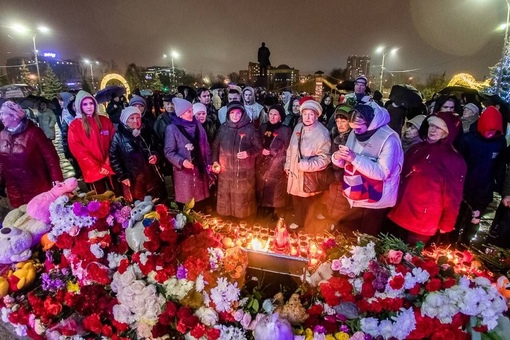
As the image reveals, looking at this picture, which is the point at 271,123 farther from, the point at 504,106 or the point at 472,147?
the point at 504,106

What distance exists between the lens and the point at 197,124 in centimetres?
441

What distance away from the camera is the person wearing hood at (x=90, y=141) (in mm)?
4062

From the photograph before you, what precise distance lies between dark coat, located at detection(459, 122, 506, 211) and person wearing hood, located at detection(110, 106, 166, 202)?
4187mm

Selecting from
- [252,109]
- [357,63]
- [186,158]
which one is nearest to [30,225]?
[186,158]

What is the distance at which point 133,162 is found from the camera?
161 inches

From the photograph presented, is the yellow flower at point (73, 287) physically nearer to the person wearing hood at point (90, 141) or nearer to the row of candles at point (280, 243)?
the row of candles at point (280, 243)

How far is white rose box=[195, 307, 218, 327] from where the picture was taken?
2.05 meters

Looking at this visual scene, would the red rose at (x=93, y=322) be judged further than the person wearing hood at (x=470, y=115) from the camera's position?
No

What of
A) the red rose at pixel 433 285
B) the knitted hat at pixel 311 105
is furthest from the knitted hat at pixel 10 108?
the red rose at pixel 433 285

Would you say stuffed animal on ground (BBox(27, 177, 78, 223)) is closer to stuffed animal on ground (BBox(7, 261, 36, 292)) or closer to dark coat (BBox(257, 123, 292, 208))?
stuffed animal on ground (BBox(7, 261, 36, 292))

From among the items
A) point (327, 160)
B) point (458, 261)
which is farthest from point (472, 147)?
point (458, 261)

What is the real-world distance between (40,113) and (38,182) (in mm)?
7259

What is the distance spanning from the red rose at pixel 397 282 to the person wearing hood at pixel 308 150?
77.3 inches

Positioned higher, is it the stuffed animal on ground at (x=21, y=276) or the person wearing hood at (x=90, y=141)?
the person wearing hood at (x=90, y=141)
